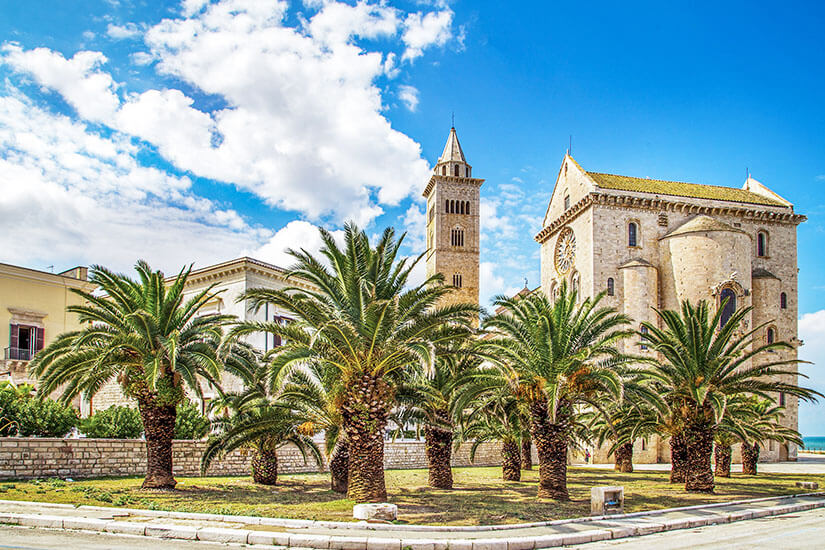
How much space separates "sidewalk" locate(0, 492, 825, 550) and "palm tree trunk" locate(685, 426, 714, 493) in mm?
6551

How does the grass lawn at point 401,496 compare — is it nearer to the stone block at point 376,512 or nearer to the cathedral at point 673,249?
the stone block at point 376,512

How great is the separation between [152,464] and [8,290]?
20.0 metres

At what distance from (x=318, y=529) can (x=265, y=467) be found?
9428 mm

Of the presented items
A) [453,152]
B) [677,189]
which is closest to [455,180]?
[453,152]

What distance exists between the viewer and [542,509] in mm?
17625

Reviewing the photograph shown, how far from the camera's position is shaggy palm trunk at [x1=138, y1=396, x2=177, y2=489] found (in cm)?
1916

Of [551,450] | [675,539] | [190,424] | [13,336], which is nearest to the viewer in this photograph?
[675,539]

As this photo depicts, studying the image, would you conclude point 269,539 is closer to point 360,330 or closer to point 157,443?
point 360,330

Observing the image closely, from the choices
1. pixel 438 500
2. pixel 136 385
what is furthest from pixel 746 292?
pixel 136 385

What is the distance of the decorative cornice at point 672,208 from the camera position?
→ 1754 inches

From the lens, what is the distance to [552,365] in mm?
19188

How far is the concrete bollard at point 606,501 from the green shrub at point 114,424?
15827mm

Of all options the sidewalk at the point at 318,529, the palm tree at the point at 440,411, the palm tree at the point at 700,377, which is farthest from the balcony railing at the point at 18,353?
the palm tree at the point at 700,377

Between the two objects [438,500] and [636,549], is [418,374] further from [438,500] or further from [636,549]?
[636,549]
